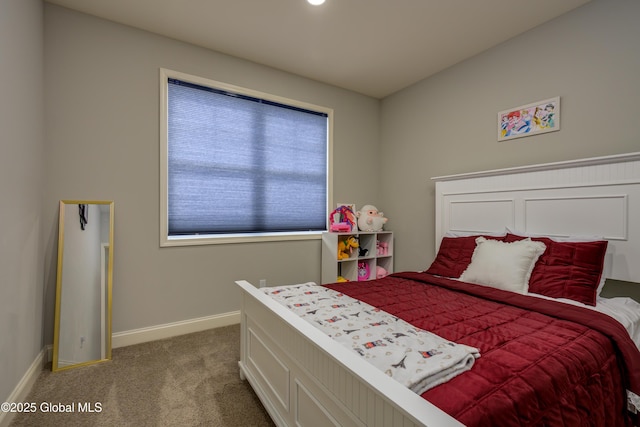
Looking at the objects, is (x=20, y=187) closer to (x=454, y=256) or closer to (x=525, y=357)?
(x=525, y=357)

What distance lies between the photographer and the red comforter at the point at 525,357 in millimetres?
858

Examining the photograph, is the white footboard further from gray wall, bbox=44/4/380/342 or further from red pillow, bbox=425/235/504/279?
red pillow, bbox=425/235/504/279

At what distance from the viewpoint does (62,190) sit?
218 centimetres

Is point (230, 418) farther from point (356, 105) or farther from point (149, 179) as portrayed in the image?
point (356, 105)

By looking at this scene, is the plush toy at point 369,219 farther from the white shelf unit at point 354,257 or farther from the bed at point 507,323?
the bed at point 507,323

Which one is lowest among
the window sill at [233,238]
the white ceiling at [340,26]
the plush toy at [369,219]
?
the window sill at [233,238]

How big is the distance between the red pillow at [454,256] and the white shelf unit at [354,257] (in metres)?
0.99

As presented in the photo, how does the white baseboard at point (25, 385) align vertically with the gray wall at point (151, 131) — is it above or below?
below

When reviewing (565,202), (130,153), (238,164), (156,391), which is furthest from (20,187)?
(565,202)

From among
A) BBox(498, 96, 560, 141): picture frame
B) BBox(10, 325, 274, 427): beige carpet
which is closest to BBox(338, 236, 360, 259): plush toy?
BBox(10, 325, 274, 427): beige carpet

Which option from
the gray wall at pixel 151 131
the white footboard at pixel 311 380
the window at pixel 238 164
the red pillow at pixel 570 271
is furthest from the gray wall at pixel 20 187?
the red pillow at pixel 570 271

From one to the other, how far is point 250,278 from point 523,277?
7.47 ft

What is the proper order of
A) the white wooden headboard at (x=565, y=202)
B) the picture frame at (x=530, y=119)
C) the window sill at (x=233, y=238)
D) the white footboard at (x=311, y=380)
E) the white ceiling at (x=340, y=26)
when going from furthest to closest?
the window sill at (x=233, y=238) < the picture frame at (x=530, y=119) < the white ceiling at (x=340, y=26) < the white wooden headboard at (x=565, y=202) < the white footboard at (x=311, y=380)

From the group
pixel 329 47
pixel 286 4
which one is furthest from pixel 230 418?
pixel 329 47
